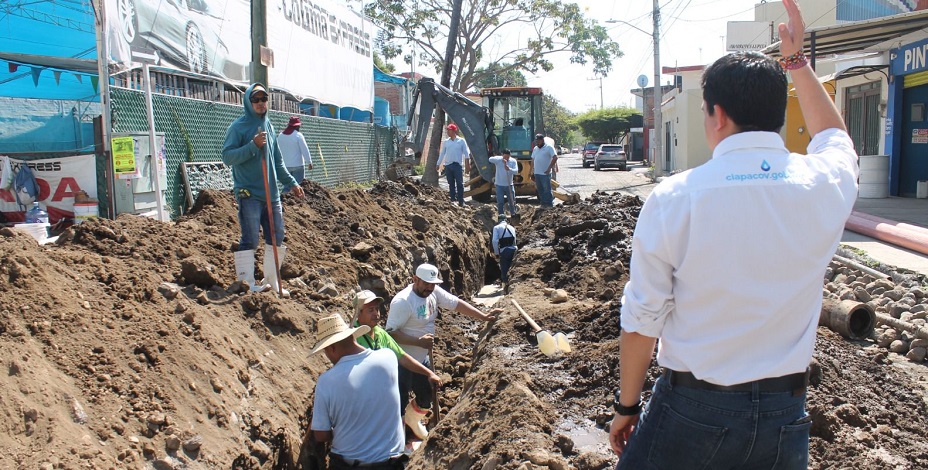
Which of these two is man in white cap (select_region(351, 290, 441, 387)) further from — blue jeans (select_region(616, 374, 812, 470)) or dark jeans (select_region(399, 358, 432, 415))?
blue jeans (select_region(616, 374, 812, 470))

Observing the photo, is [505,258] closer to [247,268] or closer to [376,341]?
[247,268]

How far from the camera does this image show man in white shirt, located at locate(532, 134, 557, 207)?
16703mm

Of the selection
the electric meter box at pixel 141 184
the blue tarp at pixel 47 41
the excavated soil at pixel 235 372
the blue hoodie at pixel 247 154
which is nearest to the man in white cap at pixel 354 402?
the excavated soil at pixel 235 372

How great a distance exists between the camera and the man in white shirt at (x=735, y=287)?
2059mm

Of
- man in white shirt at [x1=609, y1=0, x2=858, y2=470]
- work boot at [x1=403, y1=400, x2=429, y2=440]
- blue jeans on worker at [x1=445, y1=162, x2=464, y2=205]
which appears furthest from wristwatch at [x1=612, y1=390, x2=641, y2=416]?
blue jeans on worker at [x1=445, y1=162, x2=464, y2=205]

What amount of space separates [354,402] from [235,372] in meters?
1.47

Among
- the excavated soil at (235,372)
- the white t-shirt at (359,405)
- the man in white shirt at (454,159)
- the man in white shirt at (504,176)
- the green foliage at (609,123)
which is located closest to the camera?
the excavated soil at (235,372)

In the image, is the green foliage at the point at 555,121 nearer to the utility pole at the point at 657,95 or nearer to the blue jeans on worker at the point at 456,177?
the utility pole at the point at 657,95

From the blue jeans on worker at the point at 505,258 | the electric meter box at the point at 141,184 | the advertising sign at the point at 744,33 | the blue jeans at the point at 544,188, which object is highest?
the advertising sign at the point at 744,33

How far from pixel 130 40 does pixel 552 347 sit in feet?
28.8

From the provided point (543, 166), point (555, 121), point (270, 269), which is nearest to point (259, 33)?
point (270, 269)

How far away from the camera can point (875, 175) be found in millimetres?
16906

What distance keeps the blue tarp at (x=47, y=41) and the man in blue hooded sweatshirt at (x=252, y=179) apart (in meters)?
7.51

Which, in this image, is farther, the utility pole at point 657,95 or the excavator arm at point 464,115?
the utility pole at point 657,95
